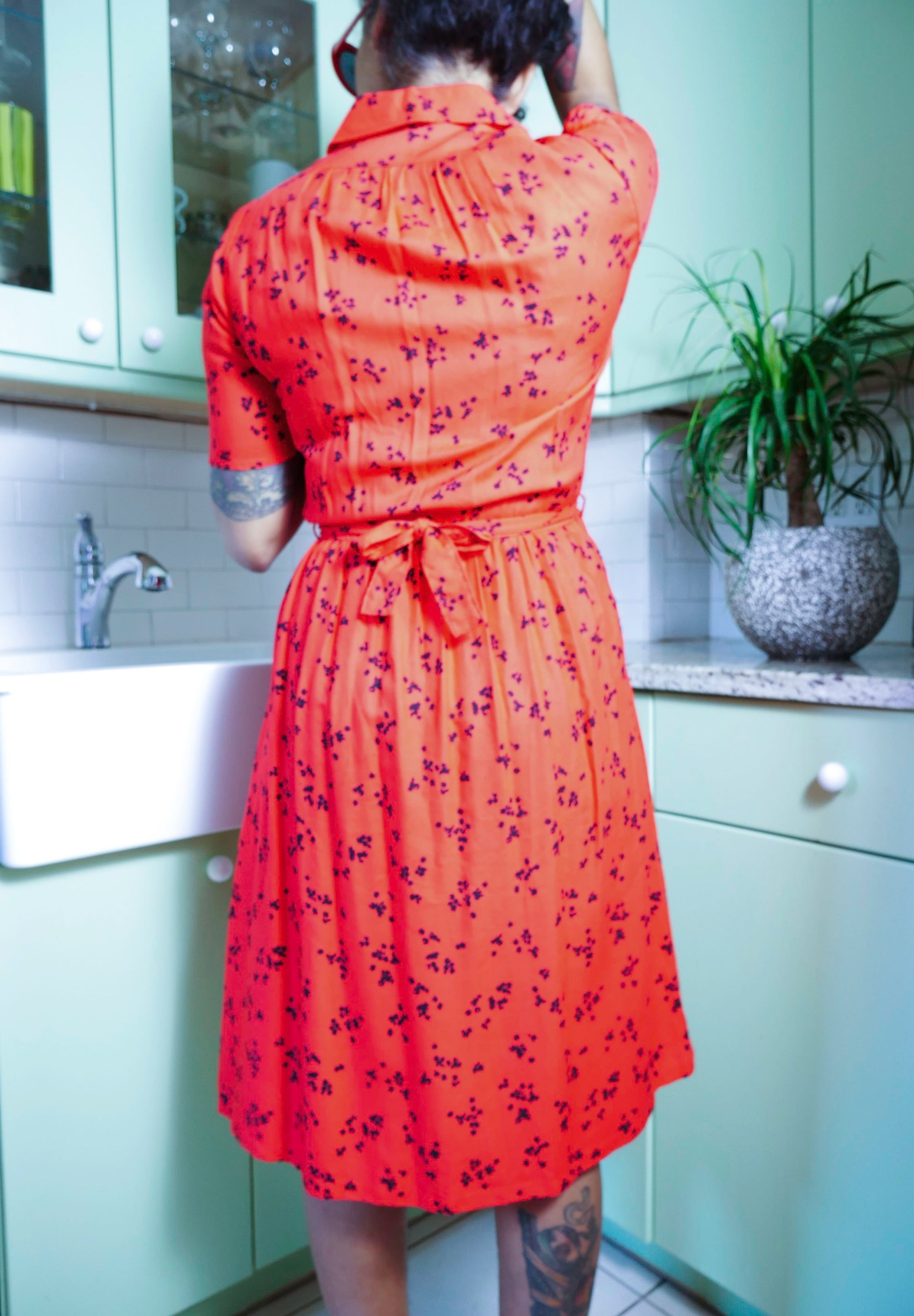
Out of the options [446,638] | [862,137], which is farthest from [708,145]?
[446,638]

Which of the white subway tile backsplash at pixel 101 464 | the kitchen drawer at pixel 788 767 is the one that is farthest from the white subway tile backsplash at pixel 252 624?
the kitchen drawer at pixel 788 767

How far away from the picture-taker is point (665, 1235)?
121cm

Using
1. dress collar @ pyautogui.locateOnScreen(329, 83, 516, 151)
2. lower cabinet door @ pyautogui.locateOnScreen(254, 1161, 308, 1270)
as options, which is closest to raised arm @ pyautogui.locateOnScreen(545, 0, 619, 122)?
dress collar @ pyautogui.locateOnScreen(329, 83, 516, 151)

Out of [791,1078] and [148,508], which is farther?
[148,508]

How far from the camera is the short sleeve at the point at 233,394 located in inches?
29.0

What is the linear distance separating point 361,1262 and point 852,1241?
0.59 m

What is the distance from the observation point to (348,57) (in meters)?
1.05

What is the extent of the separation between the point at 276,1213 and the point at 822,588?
110 cm

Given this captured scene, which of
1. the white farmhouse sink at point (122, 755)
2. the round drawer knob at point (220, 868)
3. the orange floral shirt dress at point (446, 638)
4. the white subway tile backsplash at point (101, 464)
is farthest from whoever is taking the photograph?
the white subway tile backsplash at point (101, 464)

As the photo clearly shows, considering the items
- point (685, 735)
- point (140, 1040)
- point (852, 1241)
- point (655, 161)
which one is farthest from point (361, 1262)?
point (655, 161)

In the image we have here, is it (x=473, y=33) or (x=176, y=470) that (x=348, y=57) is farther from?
(x=176, y=470)

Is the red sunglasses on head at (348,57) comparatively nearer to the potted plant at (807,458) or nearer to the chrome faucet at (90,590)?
the potted plant at (807,458)

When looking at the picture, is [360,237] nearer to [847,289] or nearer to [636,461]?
[847,289]

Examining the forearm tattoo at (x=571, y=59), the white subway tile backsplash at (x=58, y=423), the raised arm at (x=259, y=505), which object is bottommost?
the raised arm at (x=259, y=505)
